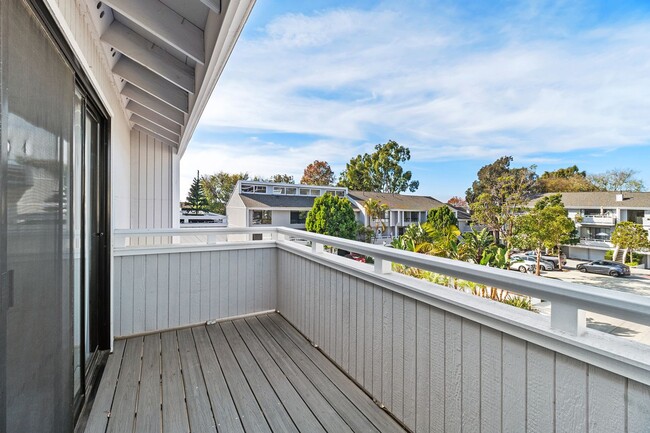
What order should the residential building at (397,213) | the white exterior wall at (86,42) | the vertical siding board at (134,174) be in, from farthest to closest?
the residential building at (397,213) < the vertical siding board at (134,174) < the white exterior wall at (86,42)

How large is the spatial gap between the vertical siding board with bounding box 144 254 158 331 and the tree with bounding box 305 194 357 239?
471 inches

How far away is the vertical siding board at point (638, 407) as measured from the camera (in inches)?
29.6

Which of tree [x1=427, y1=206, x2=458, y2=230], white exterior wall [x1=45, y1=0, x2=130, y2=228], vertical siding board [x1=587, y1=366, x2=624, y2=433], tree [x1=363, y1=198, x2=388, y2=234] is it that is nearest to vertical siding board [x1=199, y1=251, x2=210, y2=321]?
white exterior wall [x1=45, y1=0, x2=130, y2=228]

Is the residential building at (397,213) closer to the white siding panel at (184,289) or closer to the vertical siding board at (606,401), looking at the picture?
the white siding panel at (184,289)

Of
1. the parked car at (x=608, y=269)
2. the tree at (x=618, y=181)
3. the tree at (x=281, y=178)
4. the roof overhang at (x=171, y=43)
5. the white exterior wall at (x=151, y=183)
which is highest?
the tree at (x=281, y=178)

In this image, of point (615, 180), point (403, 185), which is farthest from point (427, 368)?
point (403, 185)

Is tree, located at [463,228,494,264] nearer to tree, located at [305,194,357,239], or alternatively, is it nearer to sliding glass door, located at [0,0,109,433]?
tree, located at [305,194,357,239]

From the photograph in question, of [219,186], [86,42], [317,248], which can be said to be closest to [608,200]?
[317,248]

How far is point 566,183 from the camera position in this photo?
62.0 ft

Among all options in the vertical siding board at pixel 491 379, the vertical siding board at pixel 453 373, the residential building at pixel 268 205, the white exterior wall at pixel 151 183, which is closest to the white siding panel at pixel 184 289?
the white exterior wall at pixel 151 183

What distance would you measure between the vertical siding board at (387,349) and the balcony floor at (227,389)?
94mm

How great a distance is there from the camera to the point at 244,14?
122 centimetres

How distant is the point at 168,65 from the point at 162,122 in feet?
5.13

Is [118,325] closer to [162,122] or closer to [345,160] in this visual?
[162,122]
